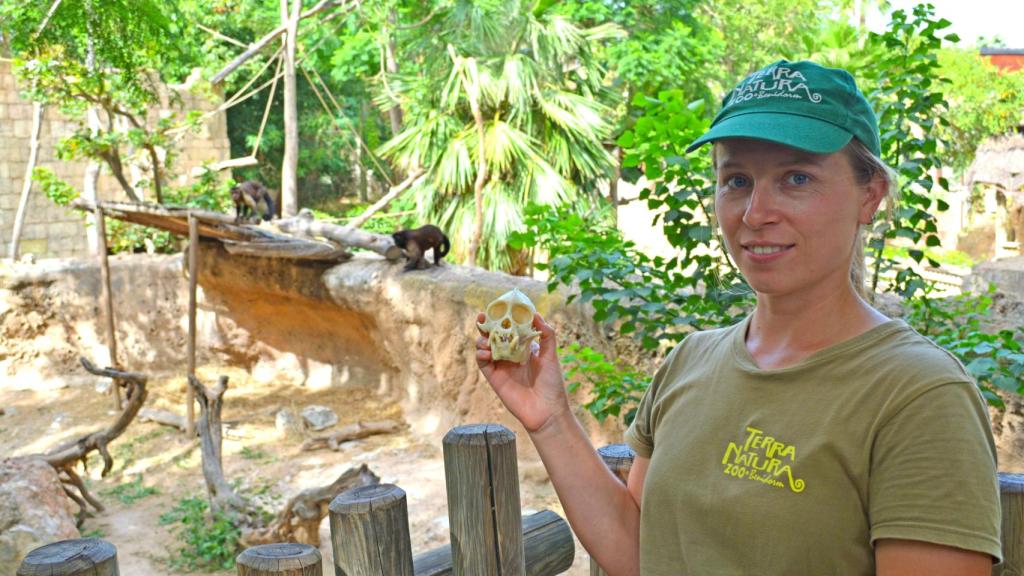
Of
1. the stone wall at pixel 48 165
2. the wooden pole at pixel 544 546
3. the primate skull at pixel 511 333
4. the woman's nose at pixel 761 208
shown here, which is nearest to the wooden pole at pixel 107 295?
the stone wall at pixel 48 165

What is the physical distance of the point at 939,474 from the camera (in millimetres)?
1013

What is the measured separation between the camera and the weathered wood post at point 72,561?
1.48 metres

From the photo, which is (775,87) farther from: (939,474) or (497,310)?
(497,310)

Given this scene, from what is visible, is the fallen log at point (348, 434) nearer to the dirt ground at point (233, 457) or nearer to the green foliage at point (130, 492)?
the dirt ground at point (233, 457)

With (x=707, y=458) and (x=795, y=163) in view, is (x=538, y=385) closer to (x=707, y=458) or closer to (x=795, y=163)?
(x=707, y=458)

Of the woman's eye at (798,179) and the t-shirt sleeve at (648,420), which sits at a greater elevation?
the woman's eye at (798,179)

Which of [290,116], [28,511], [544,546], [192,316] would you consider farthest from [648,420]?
[290,116]

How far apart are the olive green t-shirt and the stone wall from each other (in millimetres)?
14311

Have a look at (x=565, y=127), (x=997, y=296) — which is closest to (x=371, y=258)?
(x=565, y=127)

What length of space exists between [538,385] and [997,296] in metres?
4.02

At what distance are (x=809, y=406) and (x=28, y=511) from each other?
19.3 feet

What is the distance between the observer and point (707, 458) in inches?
49.4

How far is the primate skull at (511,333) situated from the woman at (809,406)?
25 cm

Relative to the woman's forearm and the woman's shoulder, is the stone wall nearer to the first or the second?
the woman's forearm
